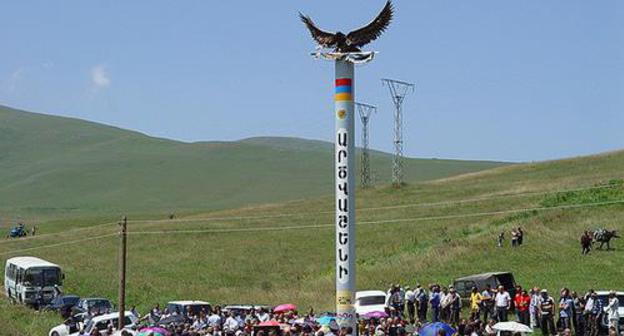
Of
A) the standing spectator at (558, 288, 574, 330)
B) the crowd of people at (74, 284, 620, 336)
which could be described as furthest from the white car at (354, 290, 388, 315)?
the standing spectator at (558, 288, 574, 330)

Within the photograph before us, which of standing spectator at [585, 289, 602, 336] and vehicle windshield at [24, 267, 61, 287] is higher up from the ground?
vehicle windshield at [24, 267, 61, 287]

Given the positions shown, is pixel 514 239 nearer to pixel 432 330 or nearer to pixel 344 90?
pixel 432 330

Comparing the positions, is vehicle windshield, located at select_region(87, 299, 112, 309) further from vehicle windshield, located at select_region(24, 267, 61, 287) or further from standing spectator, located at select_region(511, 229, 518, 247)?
standing spectator, located at select_region(511, 229, 518, 247)

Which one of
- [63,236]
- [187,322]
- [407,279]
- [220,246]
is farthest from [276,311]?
[63,236]

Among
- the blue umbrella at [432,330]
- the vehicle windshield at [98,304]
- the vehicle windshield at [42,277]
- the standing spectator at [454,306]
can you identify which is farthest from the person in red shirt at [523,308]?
the vehicle windshield at [42,277]

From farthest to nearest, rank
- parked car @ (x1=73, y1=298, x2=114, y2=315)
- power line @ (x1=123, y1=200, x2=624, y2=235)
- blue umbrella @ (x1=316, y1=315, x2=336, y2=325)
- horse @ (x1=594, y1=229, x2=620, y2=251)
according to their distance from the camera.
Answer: power line @ (x1=123, y1=200, x2=624, y2=235) < horse @ (x1=594, y1=229, x2=620, y2=251) < parked car @ (x1=73, y1=298, x2=114, y2=315) < blue umbrella @ (x1=316, y1=315, x2=336, y2=325)

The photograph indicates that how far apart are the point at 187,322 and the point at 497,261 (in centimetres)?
2040

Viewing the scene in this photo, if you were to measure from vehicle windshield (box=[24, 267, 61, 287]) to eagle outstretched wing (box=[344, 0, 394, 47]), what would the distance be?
3107cm

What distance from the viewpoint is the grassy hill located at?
177 ft

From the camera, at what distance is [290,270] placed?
67.3 metres

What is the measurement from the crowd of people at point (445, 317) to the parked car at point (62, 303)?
9098mm

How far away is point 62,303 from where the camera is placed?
171 ft

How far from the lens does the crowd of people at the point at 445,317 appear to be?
3309 cm

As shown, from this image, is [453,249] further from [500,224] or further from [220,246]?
[220,246]
